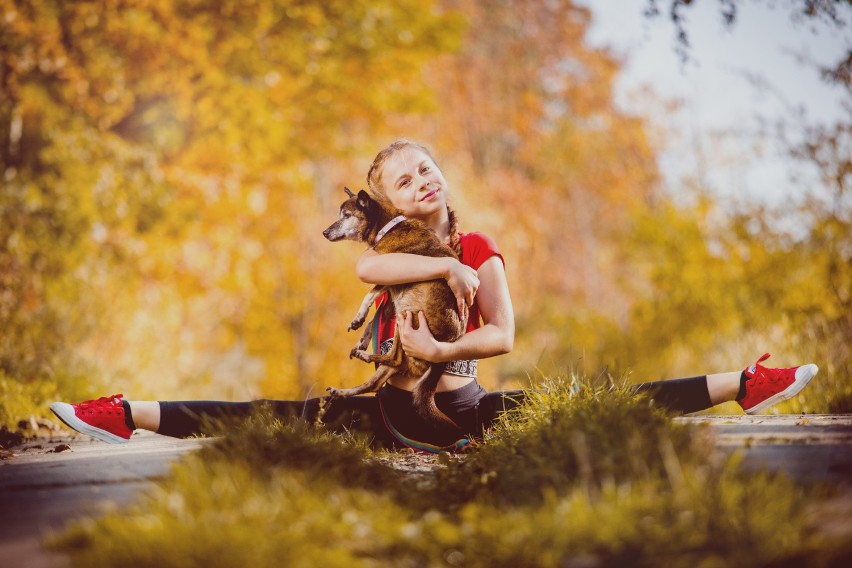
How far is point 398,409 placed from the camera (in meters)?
3.26

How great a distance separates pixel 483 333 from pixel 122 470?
1.55m

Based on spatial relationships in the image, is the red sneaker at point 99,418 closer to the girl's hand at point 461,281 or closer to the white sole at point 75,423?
the white sole at point 75,423

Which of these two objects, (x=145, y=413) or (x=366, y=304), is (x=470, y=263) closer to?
(x=366, y=304)

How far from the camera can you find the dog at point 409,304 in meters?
3.06

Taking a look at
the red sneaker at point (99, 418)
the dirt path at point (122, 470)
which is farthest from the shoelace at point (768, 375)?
the red sneaker at point (99, 418)

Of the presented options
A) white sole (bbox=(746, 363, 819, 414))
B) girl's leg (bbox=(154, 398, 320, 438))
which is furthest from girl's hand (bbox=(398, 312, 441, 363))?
white sole (bbox=(746, 363, 819, 414))

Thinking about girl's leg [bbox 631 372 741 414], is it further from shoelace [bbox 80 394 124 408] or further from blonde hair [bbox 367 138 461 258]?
shoelace [bbox 80 394 124 408]

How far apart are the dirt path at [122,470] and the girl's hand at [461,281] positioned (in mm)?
746

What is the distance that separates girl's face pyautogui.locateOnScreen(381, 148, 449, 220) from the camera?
129 inches

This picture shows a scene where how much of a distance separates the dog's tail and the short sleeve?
54cm

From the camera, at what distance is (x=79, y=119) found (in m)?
9.35

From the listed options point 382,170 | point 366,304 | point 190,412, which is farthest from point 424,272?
point 190,412

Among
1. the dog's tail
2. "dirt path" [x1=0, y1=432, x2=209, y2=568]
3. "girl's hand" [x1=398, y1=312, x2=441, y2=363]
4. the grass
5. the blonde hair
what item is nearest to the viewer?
the grass

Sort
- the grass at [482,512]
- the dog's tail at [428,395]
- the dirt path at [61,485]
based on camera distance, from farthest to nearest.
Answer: the dog's tail at [428,395] → the dirt path at [61,485] → the grass at [482,512]
